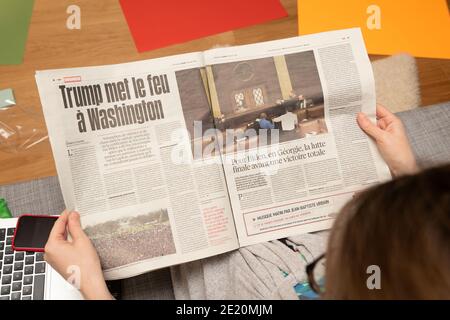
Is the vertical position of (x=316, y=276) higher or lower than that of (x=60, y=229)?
lower

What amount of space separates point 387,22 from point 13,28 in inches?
25.3

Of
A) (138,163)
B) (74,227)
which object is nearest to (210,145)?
(138,163)

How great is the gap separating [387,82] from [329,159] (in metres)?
0.19

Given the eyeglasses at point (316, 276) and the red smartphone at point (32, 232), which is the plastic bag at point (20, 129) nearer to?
the red smartphone at point (32, 232)

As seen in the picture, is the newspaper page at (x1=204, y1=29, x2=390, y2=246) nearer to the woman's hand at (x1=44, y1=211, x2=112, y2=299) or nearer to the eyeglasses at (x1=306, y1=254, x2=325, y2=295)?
the eyeglasses at (x1=306, y1=254, x2=325, y2=295)

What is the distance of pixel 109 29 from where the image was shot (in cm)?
66

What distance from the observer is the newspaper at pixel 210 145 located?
1.88 ft

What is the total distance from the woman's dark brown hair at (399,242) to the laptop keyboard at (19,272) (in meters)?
0.39

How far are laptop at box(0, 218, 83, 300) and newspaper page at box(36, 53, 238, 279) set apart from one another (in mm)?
63

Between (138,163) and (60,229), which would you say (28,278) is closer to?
(60,229)

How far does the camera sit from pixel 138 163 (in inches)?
23.0

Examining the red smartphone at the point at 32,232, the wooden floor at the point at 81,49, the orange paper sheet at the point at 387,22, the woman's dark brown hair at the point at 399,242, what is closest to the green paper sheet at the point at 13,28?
the wooden floor at the point at 81,49

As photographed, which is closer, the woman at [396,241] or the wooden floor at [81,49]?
the woman at [396,241]
